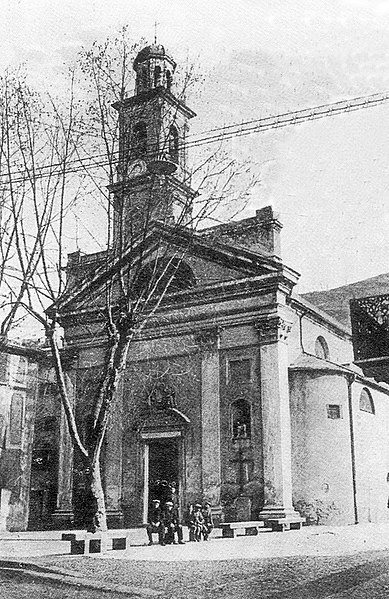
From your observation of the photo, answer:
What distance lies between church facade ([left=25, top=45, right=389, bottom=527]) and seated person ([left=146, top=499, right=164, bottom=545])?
19cm

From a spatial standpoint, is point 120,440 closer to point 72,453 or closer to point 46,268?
point 72,453

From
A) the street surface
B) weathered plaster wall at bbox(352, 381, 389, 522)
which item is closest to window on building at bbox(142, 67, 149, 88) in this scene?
the street surface

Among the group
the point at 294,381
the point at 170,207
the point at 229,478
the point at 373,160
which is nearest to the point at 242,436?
the point at 229,478

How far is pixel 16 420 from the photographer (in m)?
7.77

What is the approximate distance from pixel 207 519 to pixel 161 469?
2.55ft

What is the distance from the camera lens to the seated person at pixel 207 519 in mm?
7414

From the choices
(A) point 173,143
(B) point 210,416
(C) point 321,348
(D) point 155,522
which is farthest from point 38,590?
(C) point 321,348

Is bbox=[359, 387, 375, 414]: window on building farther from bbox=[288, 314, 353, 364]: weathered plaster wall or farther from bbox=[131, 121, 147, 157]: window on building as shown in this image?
bbox=[131, 121, 147, 157]: window on building

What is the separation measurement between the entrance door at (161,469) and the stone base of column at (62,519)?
0.85 m

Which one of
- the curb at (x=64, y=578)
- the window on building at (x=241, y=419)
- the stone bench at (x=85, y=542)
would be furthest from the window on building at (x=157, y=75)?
the window on building at (x=241, y=419)

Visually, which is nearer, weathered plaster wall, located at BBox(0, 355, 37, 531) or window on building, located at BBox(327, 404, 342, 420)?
weathered plaster wall, located at BBox(0, 355, 37, 531)

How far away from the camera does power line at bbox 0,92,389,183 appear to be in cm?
510

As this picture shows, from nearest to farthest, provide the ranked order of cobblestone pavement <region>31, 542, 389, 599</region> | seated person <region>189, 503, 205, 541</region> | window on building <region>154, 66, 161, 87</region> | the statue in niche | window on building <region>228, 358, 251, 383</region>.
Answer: cobblestone pavement <region>31, 542, 389, 599</region>
window on building <region>154, 66, 161, 87</region>
seated person <region>189, 503, 205, 541</region>
the statue in niche
window on building <region>228, 358, 251, 383</region>

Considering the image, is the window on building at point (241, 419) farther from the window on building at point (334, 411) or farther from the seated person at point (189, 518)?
the window on building at point (334, 411)
